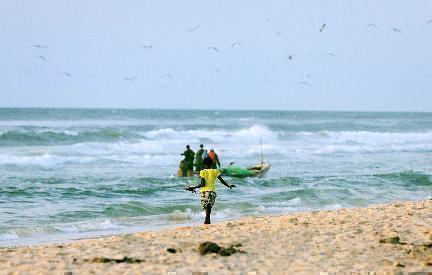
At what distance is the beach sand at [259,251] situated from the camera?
867 centimetres

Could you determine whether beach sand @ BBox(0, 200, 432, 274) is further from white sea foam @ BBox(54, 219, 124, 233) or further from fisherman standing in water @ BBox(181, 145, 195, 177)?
fisherman standing in water @ BBox(181, 145, 195, 177)

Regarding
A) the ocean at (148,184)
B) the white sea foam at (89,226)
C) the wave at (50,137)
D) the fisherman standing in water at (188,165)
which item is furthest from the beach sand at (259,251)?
the wave at (50,137)

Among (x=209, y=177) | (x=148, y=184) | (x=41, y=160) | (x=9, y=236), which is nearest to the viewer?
(x=209, y=177)

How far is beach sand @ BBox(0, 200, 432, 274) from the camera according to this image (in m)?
8.67

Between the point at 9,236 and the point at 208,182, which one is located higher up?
the point at 208,182

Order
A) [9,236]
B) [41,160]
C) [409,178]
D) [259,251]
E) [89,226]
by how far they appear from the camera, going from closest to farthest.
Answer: [259,251] < [9,236] < [89,226] < [409,178] < [41,160]

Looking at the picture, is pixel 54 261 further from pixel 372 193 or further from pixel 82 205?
pixel 372 193

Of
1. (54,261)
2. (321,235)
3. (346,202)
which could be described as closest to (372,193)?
(346,202)

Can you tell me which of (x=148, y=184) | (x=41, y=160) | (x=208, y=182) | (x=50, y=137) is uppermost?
(x=208, y=182)

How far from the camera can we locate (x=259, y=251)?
9.68 m

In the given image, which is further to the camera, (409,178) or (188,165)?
(188,165)

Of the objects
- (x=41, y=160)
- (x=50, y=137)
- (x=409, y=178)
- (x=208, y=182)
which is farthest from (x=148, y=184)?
(x=50, y=137)

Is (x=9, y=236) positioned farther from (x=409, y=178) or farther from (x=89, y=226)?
(x=409, y=178)

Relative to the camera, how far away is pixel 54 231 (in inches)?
524
